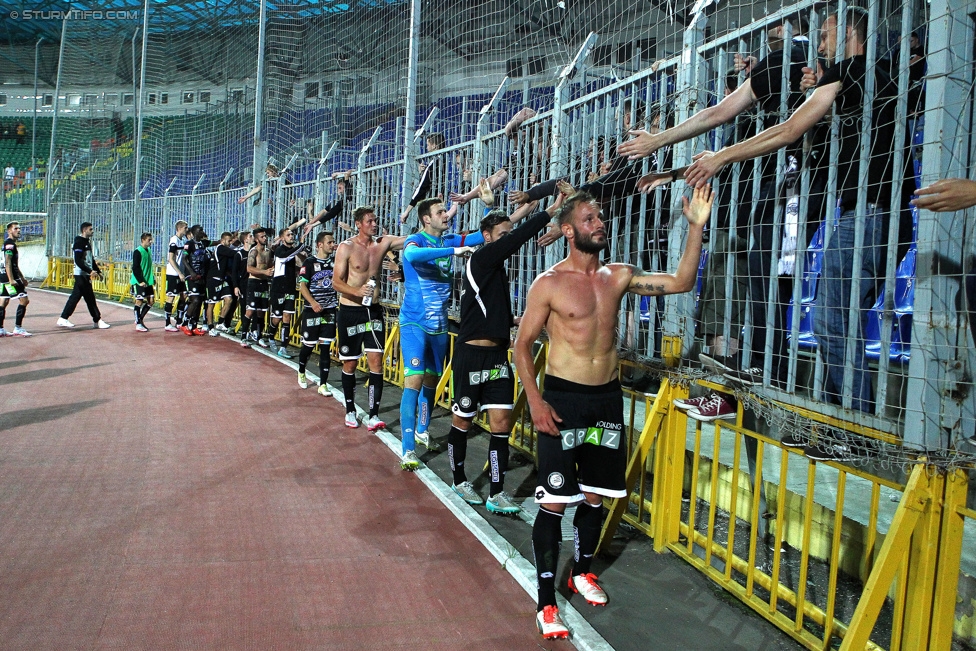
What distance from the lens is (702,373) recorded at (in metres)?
4.72

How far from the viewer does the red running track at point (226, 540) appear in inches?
150

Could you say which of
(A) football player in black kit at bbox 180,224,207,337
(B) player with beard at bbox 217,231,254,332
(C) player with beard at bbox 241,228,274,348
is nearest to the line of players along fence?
(C) player with beard at bbox 241,228,274,348

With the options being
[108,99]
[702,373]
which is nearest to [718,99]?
[702,373]

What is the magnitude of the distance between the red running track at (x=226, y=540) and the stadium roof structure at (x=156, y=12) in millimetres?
8826

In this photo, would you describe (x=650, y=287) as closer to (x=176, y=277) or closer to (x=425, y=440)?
(x=425, y=440)

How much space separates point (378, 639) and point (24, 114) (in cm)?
5794

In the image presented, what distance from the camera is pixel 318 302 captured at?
10711 mm

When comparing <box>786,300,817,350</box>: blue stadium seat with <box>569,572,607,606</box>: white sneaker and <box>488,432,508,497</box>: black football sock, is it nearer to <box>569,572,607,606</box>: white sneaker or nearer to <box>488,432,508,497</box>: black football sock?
<box>569,572,607,606</box>: white sneaker

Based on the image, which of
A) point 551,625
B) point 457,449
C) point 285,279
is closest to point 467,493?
point 457,449

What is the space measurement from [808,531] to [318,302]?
26.3 ft

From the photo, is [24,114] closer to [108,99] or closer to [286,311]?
[108,99]

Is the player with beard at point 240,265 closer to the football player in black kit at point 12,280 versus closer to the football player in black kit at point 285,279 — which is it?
the football player in black kit at point 285,279

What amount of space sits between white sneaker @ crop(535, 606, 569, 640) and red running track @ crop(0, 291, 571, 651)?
49mm

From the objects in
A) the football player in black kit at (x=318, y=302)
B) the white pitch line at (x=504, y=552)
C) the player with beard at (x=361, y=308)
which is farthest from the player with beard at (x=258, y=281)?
the white pitch line at (x=504, y=552)
